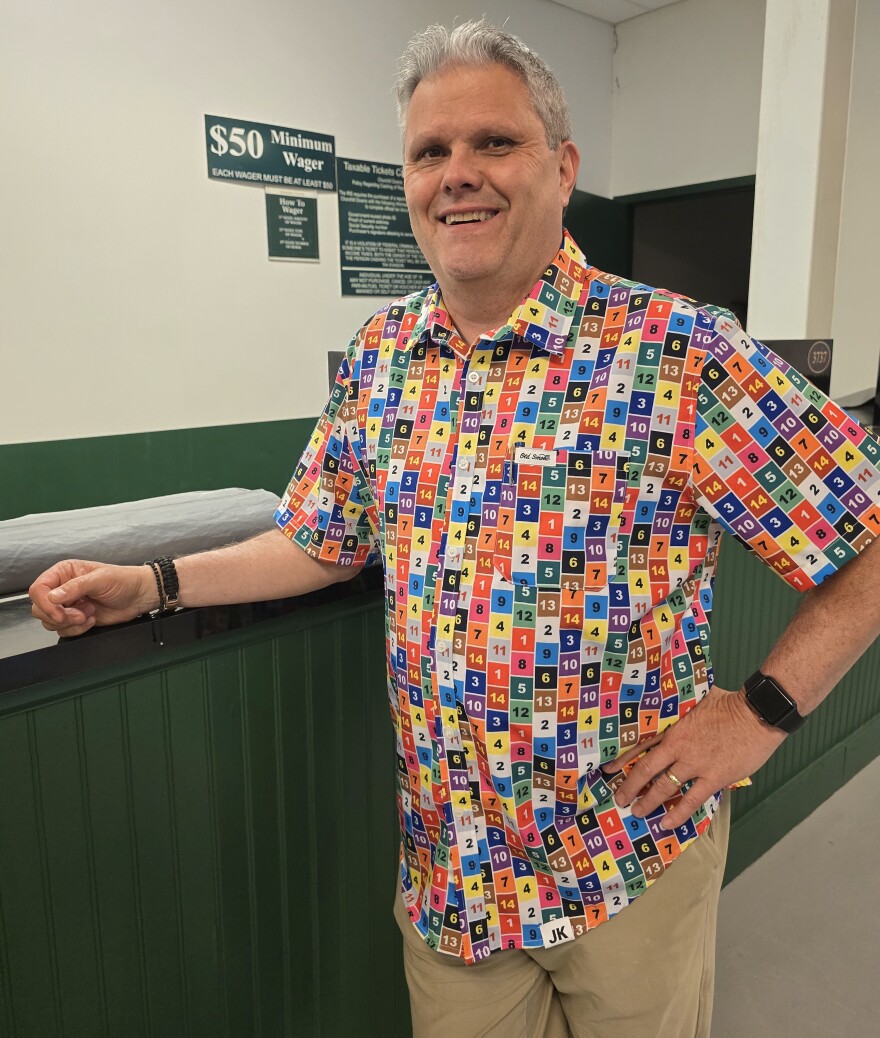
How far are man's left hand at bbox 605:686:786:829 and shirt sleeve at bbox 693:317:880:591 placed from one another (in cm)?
23

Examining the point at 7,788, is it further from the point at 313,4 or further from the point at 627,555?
the point at 313,4

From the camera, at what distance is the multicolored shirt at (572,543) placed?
3.43 ft

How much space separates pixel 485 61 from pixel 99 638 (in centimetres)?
89

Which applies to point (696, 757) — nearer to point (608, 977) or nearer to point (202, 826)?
point (608, 977)

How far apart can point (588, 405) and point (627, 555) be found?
0.20m

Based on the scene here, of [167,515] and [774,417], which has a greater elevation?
[774,417]

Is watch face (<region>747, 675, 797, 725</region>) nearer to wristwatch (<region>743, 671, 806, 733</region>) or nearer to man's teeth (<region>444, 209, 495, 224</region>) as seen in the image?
wristwatch (<region>743, 671, 806, 733</region>)

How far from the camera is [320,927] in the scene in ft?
4.61

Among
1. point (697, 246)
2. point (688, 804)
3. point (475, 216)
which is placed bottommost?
point (688, 804)

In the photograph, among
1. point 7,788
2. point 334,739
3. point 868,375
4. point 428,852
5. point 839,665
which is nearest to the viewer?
point 7,788

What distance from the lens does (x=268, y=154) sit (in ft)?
12.4

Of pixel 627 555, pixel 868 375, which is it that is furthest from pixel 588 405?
pixel 868 375

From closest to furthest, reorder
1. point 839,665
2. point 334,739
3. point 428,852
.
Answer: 1. point 839,665
2. point 428,852
3. point 334,739

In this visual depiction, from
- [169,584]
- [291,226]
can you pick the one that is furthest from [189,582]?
[291,226]
